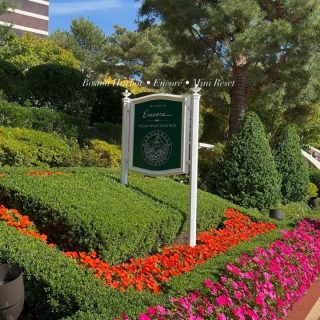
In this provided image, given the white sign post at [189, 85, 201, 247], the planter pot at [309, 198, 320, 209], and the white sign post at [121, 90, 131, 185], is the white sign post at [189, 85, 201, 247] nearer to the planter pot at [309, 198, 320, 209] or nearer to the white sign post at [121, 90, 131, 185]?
the white sign post at [121, 90, 131, 185]

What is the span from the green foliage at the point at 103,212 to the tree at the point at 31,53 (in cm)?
2283

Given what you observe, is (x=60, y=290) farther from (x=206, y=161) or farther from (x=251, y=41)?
(x=206, y=161)

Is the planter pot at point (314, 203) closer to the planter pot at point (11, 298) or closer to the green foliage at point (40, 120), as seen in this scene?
the green foliage at point (40, 120)

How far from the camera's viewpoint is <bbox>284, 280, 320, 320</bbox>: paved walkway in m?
4.58

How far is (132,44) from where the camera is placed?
40.7 metres

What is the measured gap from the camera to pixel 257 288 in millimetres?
4129

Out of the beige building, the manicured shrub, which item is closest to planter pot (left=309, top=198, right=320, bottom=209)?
the manicured shrub

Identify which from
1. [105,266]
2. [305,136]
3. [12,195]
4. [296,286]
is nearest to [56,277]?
[105,266]

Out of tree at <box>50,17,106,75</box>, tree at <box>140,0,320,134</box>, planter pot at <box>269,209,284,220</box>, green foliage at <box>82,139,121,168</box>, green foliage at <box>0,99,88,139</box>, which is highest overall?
tree at <box>50,17,106,75</box>

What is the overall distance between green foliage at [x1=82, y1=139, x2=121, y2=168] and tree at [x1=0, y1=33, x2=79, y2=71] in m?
17.9

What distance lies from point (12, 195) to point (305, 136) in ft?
59.9

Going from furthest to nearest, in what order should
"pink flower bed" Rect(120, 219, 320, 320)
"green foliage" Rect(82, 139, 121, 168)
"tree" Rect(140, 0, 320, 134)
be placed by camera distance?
"tree" Rect(140, 0, 320, 134) < "green foliage" Rect(82, 139, 121, 168) < "pink flower bed" Rect(120, 219, 320, 320)

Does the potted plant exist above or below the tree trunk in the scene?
below

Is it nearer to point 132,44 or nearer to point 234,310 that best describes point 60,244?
point 234,310
